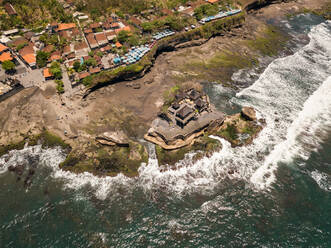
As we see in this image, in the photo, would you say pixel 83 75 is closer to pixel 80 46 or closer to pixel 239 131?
pixel 80 46

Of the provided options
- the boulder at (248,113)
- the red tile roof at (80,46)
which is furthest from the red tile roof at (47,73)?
the boulder at (248,113)

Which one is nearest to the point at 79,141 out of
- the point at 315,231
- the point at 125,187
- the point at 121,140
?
the point at 121,140

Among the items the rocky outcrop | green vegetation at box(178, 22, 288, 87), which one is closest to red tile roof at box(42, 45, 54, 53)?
green vegetation at box(178, 22, 288, 87)

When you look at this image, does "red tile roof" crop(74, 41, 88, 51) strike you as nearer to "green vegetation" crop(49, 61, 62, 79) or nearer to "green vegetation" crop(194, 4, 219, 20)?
"green vegetation" crop(49, 61, 62, 79)

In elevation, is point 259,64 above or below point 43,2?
below

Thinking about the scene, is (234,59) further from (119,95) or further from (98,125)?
(98,125)

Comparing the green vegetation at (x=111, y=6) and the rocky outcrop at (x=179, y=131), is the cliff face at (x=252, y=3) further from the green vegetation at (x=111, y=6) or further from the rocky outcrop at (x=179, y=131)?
the rocky outcrop at (x=179, y=131)
